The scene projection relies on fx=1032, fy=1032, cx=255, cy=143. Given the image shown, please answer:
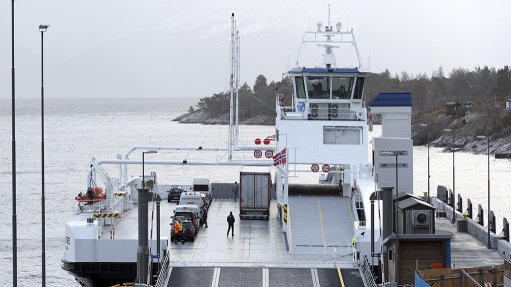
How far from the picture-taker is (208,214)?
47062 mm

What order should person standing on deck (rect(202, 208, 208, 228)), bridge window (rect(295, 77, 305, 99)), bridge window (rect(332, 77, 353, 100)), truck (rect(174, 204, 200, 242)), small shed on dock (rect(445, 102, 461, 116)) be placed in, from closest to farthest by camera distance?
truck (rect(174, 204, 200, 242)) < person standing on deck (rect(202, 208, 208, 228)) < bridge window (rect(332, 77, 353, 100)) < bridge window (rect(295, 77, 305, 99)) < small shed on dock (rect(445, 102, 461, 116))

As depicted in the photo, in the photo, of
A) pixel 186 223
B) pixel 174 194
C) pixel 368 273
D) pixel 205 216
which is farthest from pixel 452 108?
pixel 368 273

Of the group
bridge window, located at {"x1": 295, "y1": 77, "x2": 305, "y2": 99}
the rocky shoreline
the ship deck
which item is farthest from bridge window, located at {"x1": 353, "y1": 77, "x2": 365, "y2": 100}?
the rocky shoreline

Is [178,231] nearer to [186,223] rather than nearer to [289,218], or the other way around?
[186,223]

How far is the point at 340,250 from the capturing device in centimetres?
3650

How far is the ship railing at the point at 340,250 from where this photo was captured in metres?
35.8

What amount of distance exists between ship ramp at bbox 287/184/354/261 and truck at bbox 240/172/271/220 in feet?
3.81

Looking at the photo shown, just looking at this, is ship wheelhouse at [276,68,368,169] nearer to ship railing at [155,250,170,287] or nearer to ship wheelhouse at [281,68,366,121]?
ship wheelhouse at [281,68,366,121]

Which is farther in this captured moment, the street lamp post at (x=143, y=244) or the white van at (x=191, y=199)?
the white van at (x=191, y=199)

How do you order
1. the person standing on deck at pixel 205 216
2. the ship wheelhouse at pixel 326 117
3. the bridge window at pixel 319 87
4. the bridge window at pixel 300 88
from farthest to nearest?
the bridge window at pixel 300 88 < the bridge window at pixel 319 87 < the ship wheelhouse at pixel 326 117 < the person standing on deck at pixel 205 216

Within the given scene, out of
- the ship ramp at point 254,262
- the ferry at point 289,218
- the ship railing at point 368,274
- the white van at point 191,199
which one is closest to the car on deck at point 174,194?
the ferry at point 289,218

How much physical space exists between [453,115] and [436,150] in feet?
104

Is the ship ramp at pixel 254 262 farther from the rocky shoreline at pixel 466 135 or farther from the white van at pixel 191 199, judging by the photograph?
the rocky shoreline at pixel 466 135

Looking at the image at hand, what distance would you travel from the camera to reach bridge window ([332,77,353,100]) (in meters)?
49.0
